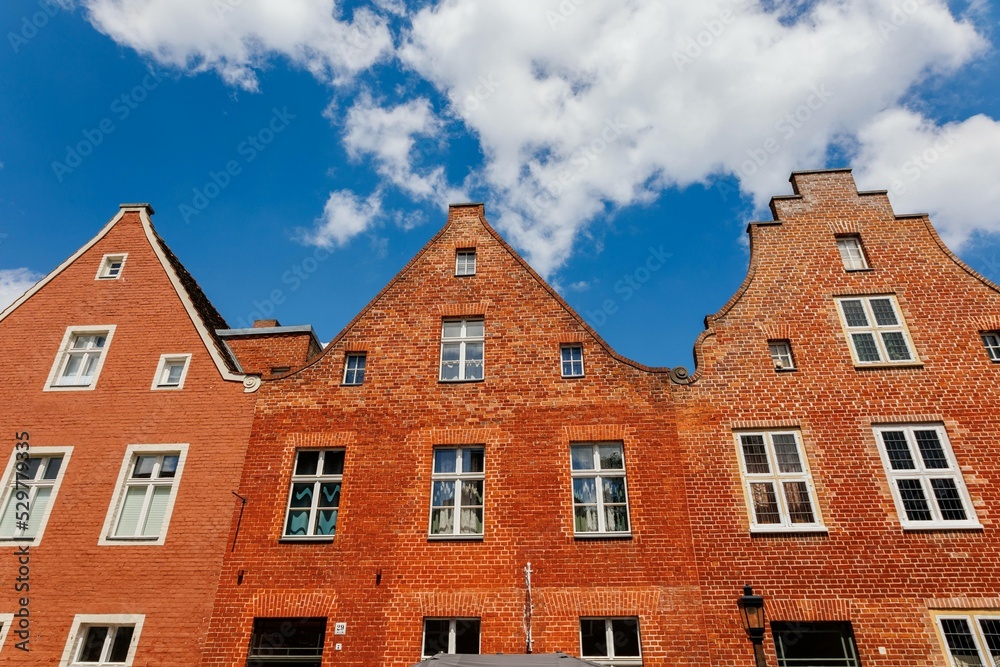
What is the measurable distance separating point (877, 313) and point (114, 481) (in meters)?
18.9

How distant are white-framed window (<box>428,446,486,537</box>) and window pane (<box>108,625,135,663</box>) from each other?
658cm

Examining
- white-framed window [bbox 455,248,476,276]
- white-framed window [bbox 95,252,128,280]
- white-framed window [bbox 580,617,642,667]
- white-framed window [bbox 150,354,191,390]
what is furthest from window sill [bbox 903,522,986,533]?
white-framed window [bbox 95,252,128,280]

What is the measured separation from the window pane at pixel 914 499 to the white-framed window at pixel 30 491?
62.3 ft

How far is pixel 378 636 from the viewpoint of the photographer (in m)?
12.6

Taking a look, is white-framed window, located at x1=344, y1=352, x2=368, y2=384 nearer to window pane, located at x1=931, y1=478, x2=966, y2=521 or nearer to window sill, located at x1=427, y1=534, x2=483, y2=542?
window sill, located at x1=427, y1=534, x2=483, y2=542

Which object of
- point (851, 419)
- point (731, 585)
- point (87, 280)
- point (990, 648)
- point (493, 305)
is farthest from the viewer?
point (87, 280)

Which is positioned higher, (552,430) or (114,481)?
(552,430)

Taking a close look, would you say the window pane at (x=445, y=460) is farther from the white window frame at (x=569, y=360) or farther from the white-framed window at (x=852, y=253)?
the white-framed window at (x=852, y=253)

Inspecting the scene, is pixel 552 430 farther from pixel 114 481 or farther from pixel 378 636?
pixel 114 481

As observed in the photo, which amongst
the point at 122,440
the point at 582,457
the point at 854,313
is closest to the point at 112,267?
the point at 122,440

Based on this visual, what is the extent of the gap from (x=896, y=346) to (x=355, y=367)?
13.3 meters

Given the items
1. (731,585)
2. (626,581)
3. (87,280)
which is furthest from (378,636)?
(87,280)

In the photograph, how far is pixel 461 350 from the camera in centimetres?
1595

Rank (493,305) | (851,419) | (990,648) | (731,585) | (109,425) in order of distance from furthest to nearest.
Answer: (493,305)
(109,425)
(851,419)
(731,585)
(990,648)
